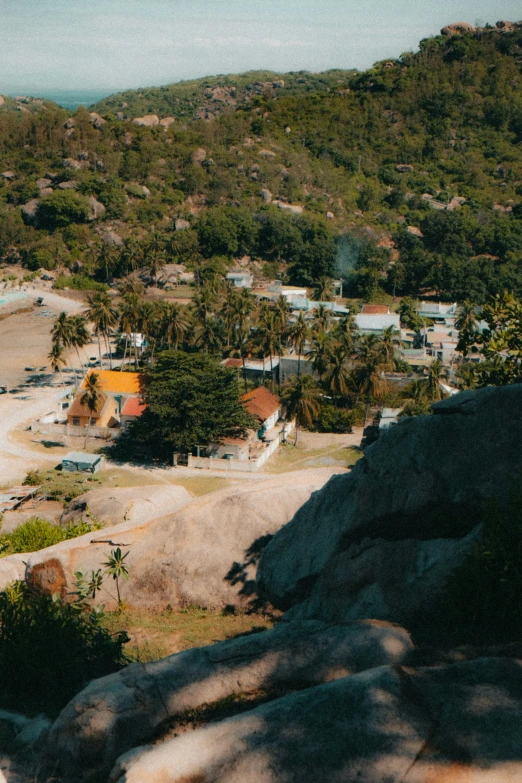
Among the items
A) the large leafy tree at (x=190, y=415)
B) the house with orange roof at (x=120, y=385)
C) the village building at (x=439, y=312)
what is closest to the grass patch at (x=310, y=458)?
the large leafy tree at (x=190, y=415)

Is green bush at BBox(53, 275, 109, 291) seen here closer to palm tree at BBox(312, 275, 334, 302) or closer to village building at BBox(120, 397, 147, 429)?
palm tree at BBox(312, 275, 334, 302)

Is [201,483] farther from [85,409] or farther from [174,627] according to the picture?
[174,627]

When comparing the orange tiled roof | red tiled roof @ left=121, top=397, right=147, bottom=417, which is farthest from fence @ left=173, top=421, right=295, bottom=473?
the orange tiled roof

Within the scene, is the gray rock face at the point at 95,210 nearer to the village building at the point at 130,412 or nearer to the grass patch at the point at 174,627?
the village building at the point at 130,412

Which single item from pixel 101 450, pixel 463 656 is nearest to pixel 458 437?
pixel 463 656

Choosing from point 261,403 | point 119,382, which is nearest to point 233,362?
point 261,403

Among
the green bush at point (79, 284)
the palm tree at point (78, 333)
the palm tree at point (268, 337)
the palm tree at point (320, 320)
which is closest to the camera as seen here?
the palm tree at point (268, 337)
